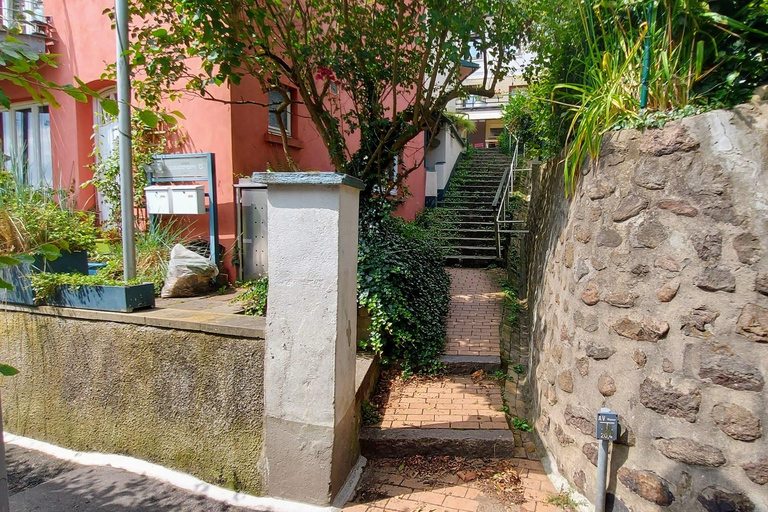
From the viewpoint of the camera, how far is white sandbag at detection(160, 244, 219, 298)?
5.25m

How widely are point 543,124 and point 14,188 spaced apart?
5451 millimetres

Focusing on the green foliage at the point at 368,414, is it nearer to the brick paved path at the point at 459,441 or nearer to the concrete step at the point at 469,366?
the brick paved path at the point at 459,441

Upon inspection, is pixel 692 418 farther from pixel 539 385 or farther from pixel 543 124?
pixel 543 124

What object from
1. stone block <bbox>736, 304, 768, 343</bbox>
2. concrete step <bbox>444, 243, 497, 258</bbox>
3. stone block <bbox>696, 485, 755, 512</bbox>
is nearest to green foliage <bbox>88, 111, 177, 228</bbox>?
concrete step <bbox>444, 243, 497, 258</bbox>

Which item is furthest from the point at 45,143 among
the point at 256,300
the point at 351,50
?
the point at 351,50

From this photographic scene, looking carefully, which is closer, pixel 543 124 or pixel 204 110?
pixel 543 124

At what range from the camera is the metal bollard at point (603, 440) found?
2533 mm

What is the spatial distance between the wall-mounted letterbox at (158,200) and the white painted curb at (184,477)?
2.81 metres

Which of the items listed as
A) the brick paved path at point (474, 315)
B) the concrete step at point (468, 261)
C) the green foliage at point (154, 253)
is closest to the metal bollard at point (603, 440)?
the brick paved path at point (474, 315)

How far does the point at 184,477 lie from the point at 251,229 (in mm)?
3193

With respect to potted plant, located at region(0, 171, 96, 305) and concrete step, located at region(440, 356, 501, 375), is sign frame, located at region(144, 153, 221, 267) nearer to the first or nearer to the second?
potted plant, located at region(0, 171, 96, 305)

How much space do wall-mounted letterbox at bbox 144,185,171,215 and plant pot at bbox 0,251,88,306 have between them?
1.59 meters

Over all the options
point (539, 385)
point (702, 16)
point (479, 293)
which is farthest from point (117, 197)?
point (702, 16)

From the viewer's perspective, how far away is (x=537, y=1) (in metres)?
4.77
